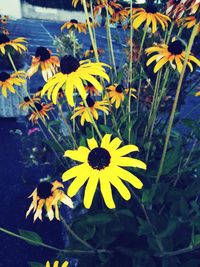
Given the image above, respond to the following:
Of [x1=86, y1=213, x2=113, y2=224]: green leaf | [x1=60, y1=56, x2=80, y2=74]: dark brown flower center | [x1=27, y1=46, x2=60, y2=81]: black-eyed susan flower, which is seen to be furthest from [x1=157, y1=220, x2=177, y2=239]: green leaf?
[x1=27, y1=46, x2=60, y2=81]: black-eyed susan flower

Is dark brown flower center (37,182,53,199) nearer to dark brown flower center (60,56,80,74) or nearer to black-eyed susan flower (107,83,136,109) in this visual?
dark brown flower center (60,56,80,74)

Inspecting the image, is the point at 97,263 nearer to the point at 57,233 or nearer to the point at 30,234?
the point at 30,234

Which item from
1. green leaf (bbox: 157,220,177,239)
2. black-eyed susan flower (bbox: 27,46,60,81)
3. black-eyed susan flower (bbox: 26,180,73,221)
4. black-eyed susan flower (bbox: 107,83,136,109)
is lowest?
green leaf (bbox: 157,220,177,239)

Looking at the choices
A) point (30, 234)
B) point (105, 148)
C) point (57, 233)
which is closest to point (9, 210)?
point (57, 233)

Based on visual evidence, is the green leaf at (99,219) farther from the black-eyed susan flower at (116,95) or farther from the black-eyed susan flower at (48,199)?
the black-eyed susan flower at (116,95)

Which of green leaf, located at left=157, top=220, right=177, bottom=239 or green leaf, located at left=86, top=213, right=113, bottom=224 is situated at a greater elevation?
green leaf, located at left=157, top=220, right=177, bottom=239

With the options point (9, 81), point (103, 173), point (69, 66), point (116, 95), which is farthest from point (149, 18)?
point (103, 173)

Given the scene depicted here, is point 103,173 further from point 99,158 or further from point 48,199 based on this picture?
point 48,199

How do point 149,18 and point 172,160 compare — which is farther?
point 149,18
